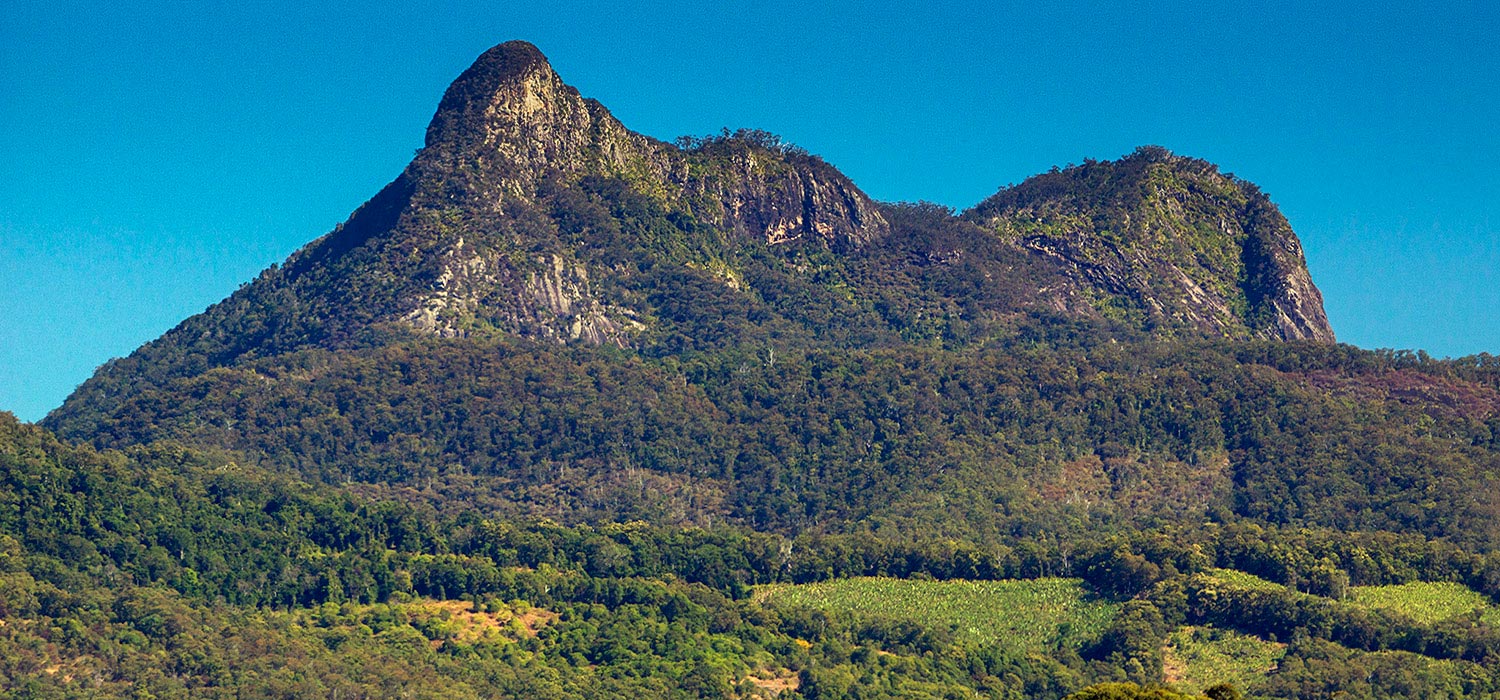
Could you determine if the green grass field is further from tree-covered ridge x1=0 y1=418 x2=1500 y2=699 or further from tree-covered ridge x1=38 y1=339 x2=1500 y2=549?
tree-covered ridge x1=38 y1=339 x2=1500 y2=549

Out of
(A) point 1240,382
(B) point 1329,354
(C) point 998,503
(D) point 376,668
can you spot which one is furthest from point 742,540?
(B) point 1329,354

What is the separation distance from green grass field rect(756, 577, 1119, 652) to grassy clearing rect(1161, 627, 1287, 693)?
5.43 meters

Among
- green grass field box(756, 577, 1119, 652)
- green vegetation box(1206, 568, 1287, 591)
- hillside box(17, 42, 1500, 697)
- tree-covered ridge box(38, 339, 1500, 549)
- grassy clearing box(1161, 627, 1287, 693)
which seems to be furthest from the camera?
tree-covered ridge box(38, 339, 1500, 549)

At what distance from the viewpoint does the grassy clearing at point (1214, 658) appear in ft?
445

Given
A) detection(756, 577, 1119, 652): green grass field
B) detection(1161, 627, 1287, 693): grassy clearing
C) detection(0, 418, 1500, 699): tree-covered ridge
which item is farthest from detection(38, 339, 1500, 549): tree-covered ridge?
detection(1161, 627, 1287, 693): grassy clearing

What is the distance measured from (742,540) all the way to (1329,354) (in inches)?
2463

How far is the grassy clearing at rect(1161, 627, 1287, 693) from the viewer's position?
136 metres

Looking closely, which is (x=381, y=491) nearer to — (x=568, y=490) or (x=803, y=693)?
(x=568, y=490)

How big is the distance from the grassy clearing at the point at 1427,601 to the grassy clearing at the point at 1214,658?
29.2 feet

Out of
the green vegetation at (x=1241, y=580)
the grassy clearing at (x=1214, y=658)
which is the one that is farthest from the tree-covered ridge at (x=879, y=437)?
the grassy clearing at (x=1214, y=658)

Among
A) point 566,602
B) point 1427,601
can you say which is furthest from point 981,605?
point 1427,601

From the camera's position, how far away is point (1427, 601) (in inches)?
5719

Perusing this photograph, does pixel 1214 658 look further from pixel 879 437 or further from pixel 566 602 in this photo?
pixel 879 437

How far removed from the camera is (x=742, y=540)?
6319 inches
